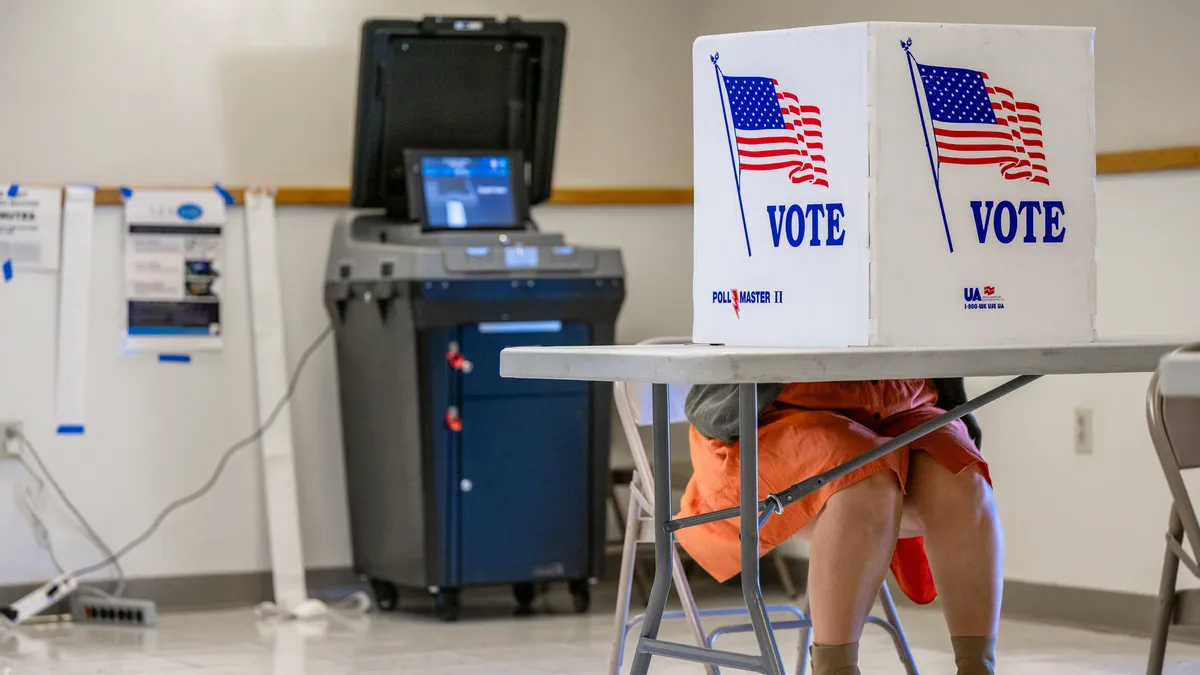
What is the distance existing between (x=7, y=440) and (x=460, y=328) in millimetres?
1185

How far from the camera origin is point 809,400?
1.86 m

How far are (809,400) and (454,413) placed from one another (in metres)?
1.78

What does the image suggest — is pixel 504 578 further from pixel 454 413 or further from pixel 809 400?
pixel 809 400

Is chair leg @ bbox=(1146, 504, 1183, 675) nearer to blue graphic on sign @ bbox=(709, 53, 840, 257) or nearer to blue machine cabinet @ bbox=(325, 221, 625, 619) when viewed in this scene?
blue graphic on sign @ bbox=(709, 53, 840, 257)

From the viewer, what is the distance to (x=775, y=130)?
58.8 inches

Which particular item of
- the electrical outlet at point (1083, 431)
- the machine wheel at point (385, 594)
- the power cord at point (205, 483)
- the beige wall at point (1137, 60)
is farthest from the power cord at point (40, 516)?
the beige wall at point (1137, 60)

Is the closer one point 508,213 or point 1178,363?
point 1178,363

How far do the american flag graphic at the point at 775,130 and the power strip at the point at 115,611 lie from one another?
8.37 ft

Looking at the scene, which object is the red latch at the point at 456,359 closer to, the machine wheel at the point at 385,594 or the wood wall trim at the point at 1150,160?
the machine wheel at the point at 385,594

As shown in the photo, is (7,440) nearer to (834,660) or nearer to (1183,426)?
(834,660)

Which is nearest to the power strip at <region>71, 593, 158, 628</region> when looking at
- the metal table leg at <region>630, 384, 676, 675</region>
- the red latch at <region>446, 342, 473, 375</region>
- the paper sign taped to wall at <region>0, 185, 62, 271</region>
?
the paper sign taped to wall at <region>0, 185, 62, 271</region>

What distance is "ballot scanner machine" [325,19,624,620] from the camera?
3.52 meters

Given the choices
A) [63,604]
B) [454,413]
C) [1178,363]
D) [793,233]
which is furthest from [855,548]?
[63,604]

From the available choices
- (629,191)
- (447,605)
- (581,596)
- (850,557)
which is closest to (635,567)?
(581,596)
